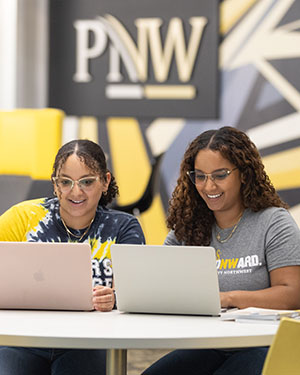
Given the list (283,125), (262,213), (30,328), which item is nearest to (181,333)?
(30,328)

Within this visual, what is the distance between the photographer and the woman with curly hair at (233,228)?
202 cm

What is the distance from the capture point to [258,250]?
86.8 inches

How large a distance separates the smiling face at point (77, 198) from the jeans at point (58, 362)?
0.48m

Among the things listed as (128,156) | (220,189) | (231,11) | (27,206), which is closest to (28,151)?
(27,206)

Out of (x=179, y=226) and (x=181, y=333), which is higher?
(x=179, y=226)

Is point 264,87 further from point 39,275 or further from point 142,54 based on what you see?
point 39,275

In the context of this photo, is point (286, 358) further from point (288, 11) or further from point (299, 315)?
point (288, 11)

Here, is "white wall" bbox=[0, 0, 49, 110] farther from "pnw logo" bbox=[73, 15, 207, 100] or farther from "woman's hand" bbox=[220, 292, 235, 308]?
"woman's hand" bbox=[220, 292, 235, 308]

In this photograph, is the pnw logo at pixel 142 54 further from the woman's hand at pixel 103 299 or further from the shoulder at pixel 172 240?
the woman's hand at pixel 103 299

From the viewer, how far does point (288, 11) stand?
5.12 meters

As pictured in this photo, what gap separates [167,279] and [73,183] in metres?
0.61

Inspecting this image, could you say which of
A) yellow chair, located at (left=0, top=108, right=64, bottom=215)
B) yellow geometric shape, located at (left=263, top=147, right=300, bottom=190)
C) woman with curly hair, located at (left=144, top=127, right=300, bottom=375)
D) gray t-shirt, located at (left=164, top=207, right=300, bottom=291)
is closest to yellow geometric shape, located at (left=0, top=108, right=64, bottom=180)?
yellow chair, located at (left=0, top=108, right=64, bottom=215)

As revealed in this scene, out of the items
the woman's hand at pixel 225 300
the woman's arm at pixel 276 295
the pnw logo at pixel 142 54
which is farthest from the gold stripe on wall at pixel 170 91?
the woman's hand at pixel 225 300

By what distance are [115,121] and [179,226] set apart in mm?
3009
